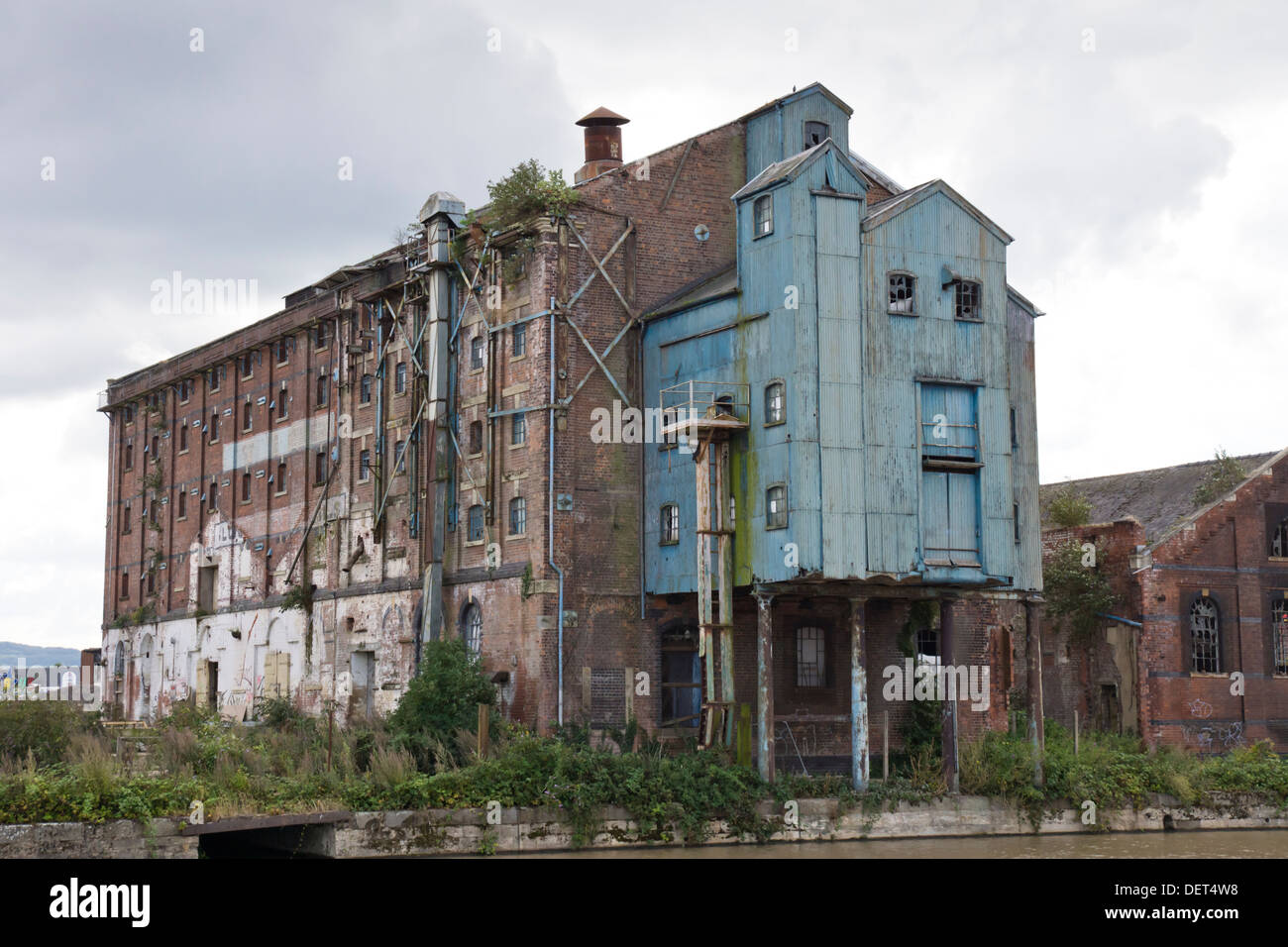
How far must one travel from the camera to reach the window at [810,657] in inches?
1335

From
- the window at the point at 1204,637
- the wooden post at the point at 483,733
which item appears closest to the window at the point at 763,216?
the wooden post at the point at 483,733

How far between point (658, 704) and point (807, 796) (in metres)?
4.98

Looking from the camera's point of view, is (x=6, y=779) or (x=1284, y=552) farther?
(x=1284, y=552)

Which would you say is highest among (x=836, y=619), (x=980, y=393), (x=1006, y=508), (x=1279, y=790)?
(x=980, y=393)

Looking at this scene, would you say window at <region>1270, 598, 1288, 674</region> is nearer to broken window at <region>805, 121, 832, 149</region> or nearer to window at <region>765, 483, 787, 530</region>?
window at <region>765, 483, 787, 530</region>

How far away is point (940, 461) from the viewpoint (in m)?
30.7

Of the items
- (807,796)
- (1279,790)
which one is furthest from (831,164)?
(1279,790)

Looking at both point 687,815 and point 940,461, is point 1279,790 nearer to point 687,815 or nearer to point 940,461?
point 940,461

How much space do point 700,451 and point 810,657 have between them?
6203 millimetres

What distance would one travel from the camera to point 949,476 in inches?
1214

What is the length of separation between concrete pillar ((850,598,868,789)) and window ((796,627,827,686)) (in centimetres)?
371

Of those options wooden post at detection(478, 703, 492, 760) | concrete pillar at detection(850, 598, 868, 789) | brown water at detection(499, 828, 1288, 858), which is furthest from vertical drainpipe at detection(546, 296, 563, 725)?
concrete pillar at detection(850, 598, 868, 789)

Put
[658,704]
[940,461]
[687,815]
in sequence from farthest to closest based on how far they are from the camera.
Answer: [658,704], [940,461], [687,815]

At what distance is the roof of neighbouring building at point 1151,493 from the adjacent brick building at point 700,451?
5387mm
